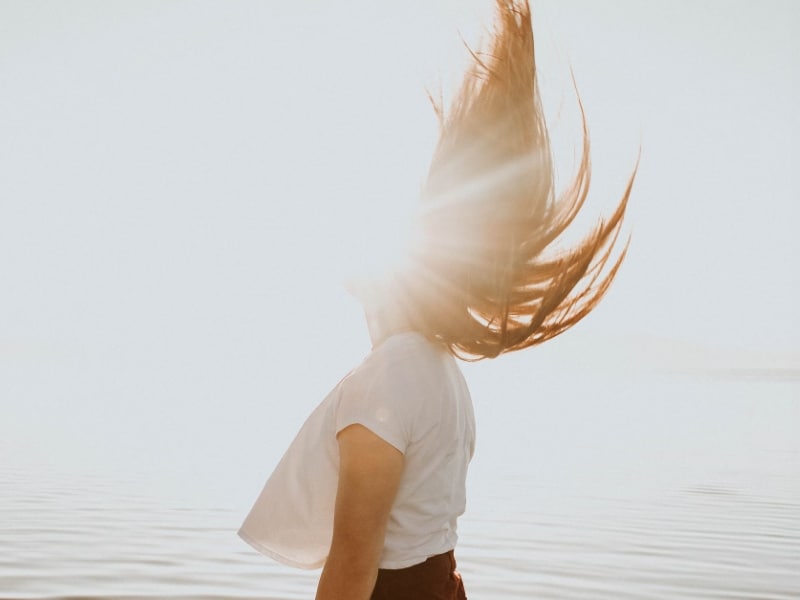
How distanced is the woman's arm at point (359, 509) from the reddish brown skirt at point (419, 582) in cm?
12

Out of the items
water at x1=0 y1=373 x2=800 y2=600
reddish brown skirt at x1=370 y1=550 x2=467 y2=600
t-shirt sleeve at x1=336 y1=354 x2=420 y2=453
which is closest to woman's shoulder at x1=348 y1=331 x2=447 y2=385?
t-shirt sleeve at x1=336 y1=354 x2=420 y2=453

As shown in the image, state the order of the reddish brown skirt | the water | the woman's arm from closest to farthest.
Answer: the woman's arm, the reddish brown skirt, the water

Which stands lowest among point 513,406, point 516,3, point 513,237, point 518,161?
point 513,406

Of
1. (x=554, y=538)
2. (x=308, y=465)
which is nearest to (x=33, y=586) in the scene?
(x=554, y=538)

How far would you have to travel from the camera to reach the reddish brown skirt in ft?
5.46

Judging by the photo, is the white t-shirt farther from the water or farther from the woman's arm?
the water

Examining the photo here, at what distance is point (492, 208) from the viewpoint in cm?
164

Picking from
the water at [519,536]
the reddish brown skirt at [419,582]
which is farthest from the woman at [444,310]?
the water at [519,536]

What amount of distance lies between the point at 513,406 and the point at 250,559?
123ft

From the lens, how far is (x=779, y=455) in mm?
21547

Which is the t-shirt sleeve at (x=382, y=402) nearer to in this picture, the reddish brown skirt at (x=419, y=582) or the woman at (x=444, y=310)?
the woman at (x=444, y=310)

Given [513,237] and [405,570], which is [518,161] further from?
[405,570]

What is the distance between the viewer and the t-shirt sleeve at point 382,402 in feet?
5.01

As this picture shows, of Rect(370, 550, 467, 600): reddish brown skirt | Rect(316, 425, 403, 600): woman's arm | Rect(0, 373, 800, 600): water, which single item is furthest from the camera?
Rect(0, 373, 800, 600): water
